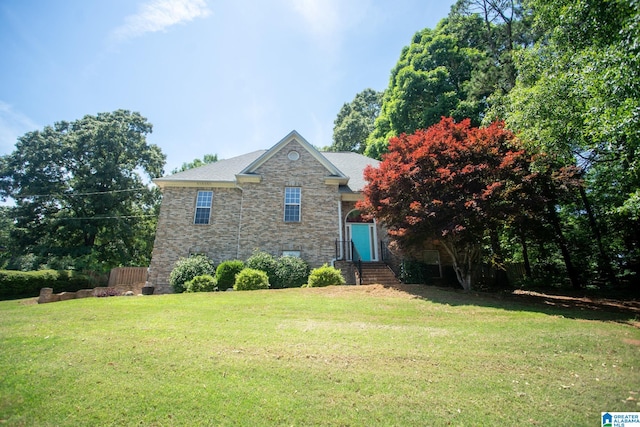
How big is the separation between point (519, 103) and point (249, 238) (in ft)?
44.6

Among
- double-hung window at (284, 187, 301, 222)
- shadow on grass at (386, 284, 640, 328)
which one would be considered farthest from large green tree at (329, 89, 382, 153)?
shadow on grass at (386, 284, 640, 328)

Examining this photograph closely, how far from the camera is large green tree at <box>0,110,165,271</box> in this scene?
2369cm

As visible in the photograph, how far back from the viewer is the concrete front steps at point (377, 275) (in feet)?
47.0

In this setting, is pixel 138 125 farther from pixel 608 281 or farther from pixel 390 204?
pixel 608 281

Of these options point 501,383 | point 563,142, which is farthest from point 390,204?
point 501,383

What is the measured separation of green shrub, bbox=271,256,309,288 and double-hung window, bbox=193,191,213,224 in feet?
17.7

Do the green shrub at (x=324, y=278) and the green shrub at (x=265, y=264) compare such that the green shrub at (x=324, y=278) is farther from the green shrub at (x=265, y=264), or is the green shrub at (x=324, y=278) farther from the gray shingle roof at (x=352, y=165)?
the gray shingle roof at (x=352, y=165)

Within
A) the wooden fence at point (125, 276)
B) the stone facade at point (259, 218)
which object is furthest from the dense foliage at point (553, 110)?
the wooden fence at point (125, 276)

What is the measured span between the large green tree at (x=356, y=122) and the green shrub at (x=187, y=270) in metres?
26.1

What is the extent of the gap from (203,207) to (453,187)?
517 inches

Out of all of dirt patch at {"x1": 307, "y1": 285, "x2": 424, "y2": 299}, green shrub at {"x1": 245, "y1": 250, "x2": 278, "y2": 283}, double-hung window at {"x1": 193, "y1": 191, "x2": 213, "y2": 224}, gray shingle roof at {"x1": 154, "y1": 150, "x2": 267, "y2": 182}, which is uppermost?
gray shingle roof at {"x1": 154, "y1": 150, "x2": 267, "y2": 182}

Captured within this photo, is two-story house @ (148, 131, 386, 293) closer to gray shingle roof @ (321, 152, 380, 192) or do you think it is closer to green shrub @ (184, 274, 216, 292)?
gray shingle roof @ (321, 152, 380, 192)

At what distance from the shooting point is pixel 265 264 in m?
14.6

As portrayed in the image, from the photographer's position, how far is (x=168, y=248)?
1666cm
